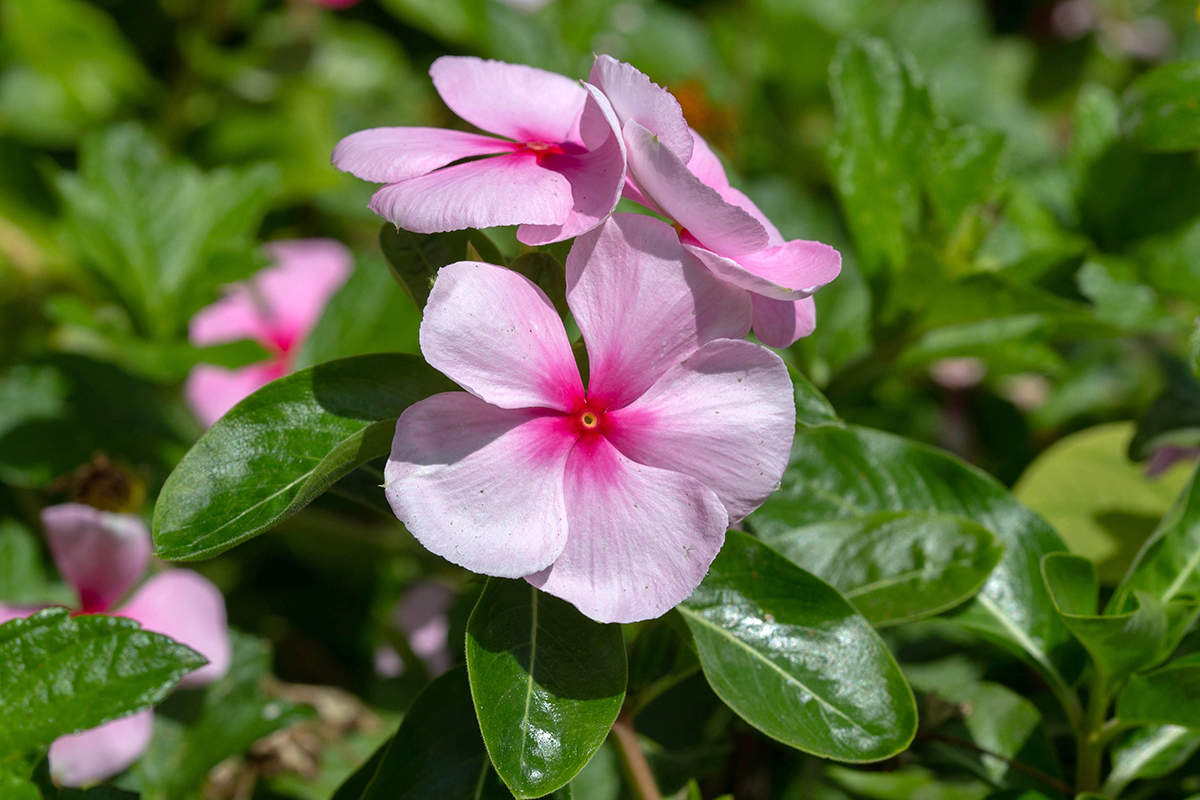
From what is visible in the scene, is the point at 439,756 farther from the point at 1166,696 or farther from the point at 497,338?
the point at 1166,696

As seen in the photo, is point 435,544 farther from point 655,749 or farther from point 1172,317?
point 1172,317

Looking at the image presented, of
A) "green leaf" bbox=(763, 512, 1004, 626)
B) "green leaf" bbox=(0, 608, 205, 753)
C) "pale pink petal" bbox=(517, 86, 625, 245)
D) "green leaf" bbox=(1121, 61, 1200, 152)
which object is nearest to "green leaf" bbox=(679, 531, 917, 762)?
"green leaf" bbox=(763, 512, 1004, 626)

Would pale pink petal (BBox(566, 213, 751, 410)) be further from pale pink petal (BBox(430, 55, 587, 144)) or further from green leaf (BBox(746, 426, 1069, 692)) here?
green leaf (BBox(746, 426, 1069, 692))

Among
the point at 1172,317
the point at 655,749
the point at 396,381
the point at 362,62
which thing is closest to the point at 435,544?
the point at 396,381

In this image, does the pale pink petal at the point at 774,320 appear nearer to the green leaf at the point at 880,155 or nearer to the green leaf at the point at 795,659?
the green leaf at the point at 795,659

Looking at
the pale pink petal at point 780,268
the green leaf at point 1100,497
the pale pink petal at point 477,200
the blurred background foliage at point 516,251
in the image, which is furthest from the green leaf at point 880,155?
the pale pink petal at point 477,200
